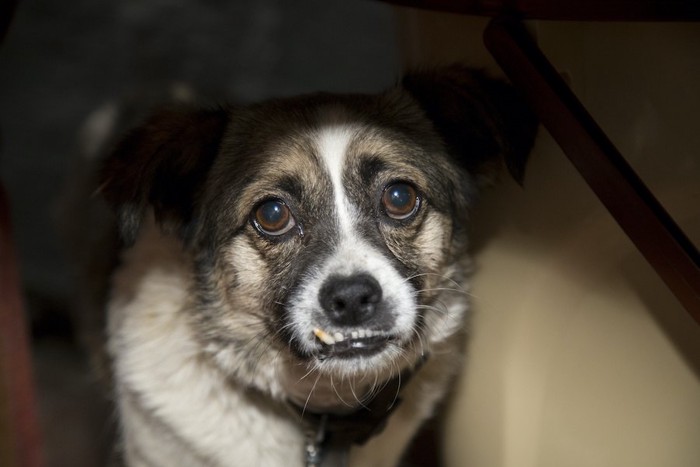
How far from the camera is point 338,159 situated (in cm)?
185

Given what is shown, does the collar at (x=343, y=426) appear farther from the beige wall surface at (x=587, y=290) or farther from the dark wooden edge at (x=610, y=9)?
the dark wooden edge at (x=610, y=9)

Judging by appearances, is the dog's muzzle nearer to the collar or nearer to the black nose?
the black nose

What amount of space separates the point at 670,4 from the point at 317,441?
3.53 feet

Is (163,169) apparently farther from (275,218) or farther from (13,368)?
(13,368)

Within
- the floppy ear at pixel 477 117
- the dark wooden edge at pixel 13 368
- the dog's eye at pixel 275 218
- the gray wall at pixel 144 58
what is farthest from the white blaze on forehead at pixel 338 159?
the gray wall at pixel 144 58

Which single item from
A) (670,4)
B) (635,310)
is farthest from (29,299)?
(670,4)

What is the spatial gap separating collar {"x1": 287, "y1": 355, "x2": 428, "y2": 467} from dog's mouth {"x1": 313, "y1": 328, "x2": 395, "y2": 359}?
0.27m

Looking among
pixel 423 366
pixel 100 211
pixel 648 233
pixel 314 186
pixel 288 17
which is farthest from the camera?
Answer: pixel 288 17

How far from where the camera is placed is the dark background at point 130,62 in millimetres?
3385

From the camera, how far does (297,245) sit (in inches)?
72.6

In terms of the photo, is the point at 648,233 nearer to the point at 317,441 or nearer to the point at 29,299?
the point at 317,441

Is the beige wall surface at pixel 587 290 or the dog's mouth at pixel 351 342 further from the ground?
the beige wall surface at pixel 587 290

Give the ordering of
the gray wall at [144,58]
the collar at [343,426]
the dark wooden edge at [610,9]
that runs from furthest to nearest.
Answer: the gray wall at [144,58], the collar at [343,426], the dark wooden edge at [610,9]

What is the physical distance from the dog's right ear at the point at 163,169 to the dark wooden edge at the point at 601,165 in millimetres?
620
